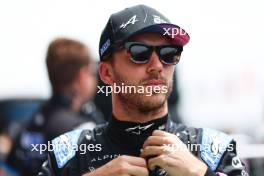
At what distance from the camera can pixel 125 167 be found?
2459 millimetres

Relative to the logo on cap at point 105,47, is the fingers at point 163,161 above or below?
below

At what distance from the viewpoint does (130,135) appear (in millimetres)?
2709

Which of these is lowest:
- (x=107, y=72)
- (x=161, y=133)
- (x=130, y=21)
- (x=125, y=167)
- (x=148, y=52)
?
(x=125, y=167)

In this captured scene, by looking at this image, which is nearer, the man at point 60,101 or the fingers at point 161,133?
the fingers at point 161,133

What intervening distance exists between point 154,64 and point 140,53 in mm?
64

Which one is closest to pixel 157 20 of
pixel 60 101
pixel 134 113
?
pixel 134 113

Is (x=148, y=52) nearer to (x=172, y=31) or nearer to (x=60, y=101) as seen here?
(x=172, y=31)

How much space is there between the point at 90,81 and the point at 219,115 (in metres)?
1.91

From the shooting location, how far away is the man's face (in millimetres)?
2578

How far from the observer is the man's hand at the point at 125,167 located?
246 cm

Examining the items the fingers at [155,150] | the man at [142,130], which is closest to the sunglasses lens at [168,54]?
the man at [142,130]

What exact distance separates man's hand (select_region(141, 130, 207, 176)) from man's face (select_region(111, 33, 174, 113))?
16cm

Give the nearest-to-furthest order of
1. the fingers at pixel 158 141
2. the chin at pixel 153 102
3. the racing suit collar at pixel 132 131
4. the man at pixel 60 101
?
1. the fingers at pixel 158 141
2. the chin at pixel 153 102
3. the racing suit collar at pixel 132 131
4. the man at pixel 60 101

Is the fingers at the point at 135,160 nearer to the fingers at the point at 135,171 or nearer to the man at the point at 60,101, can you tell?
the fingers at the point at 135,171
